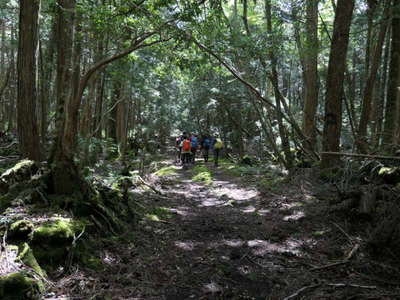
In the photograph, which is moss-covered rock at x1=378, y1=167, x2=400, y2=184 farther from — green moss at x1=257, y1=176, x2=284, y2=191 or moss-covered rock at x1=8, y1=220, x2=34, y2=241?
→ moss-covered rock at x1=8, y1=220, x2=34, y2=241

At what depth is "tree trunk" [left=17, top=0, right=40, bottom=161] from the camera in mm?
7125

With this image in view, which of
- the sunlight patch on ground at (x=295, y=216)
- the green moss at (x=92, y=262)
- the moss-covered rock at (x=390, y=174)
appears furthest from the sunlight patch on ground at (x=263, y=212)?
the green moss at (x=92, y=262)

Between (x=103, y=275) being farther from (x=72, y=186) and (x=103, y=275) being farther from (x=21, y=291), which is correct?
(x=72, y=186)

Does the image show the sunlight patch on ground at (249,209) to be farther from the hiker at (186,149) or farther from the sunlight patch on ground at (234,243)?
the hiker at (186,149)

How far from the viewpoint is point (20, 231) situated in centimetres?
378

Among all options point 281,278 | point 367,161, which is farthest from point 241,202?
point 281,278

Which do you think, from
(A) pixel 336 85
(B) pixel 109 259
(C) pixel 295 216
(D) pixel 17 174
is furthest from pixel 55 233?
(A) pixel 336 85

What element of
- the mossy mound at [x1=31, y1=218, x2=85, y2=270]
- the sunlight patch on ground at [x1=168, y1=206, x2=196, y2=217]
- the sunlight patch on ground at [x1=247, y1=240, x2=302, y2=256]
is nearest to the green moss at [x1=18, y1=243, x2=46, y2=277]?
the mossy mound at [x1=31, y1=218, x2=85, y2=270]

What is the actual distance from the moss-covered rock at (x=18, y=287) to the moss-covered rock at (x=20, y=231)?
753mm

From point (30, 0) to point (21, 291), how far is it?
22.5 feet

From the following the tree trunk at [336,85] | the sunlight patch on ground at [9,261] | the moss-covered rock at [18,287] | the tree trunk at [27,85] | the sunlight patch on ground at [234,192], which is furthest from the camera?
the sunlight patch on ground at [234,192]

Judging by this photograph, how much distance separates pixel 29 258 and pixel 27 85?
16.8 ft

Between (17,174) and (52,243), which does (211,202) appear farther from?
(52,243)

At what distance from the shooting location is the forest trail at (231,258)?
361 centimetres
